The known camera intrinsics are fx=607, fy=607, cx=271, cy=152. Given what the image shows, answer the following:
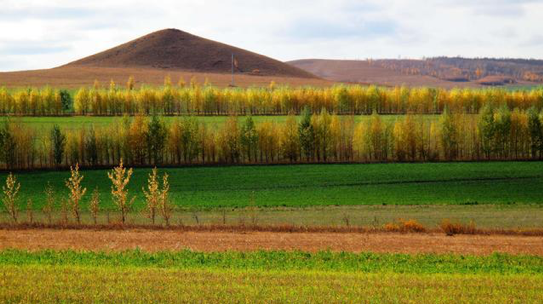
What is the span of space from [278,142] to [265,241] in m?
42.1

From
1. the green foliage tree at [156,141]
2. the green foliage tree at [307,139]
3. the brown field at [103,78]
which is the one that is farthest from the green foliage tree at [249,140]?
the brown field at [103,78]

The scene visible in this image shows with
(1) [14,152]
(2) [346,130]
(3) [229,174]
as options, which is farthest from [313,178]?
(1) [14,152]

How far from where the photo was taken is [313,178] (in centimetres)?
5894

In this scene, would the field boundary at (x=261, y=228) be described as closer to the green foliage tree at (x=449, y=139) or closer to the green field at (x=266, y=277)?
the green field at (x=266, y=277)

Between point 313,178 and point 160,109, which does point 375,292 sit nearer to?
point 313,178

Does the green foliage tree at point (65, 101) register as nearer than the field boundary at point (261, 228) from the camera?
No

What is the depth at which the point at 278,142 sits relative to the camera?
72312 mm

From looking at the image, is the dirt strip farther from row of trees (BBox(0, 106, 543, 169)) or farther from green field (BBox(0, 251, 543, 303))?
row of trees (BBox(0, 106, 543, 169))

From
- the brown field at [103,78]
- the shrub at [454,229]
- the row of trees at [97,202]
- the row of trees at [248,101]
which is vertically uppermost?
the brown field at [103,78]

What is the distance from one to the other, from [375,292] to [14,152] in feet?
184

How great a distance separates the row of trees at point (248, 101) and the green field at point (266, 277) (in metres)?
82.8

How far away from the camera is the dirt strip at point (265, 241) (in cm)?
2878

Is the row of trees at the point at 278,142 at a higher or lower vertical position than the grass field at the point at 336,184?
higher

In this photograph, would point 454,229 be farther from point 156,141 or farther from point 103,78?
point 103,78
